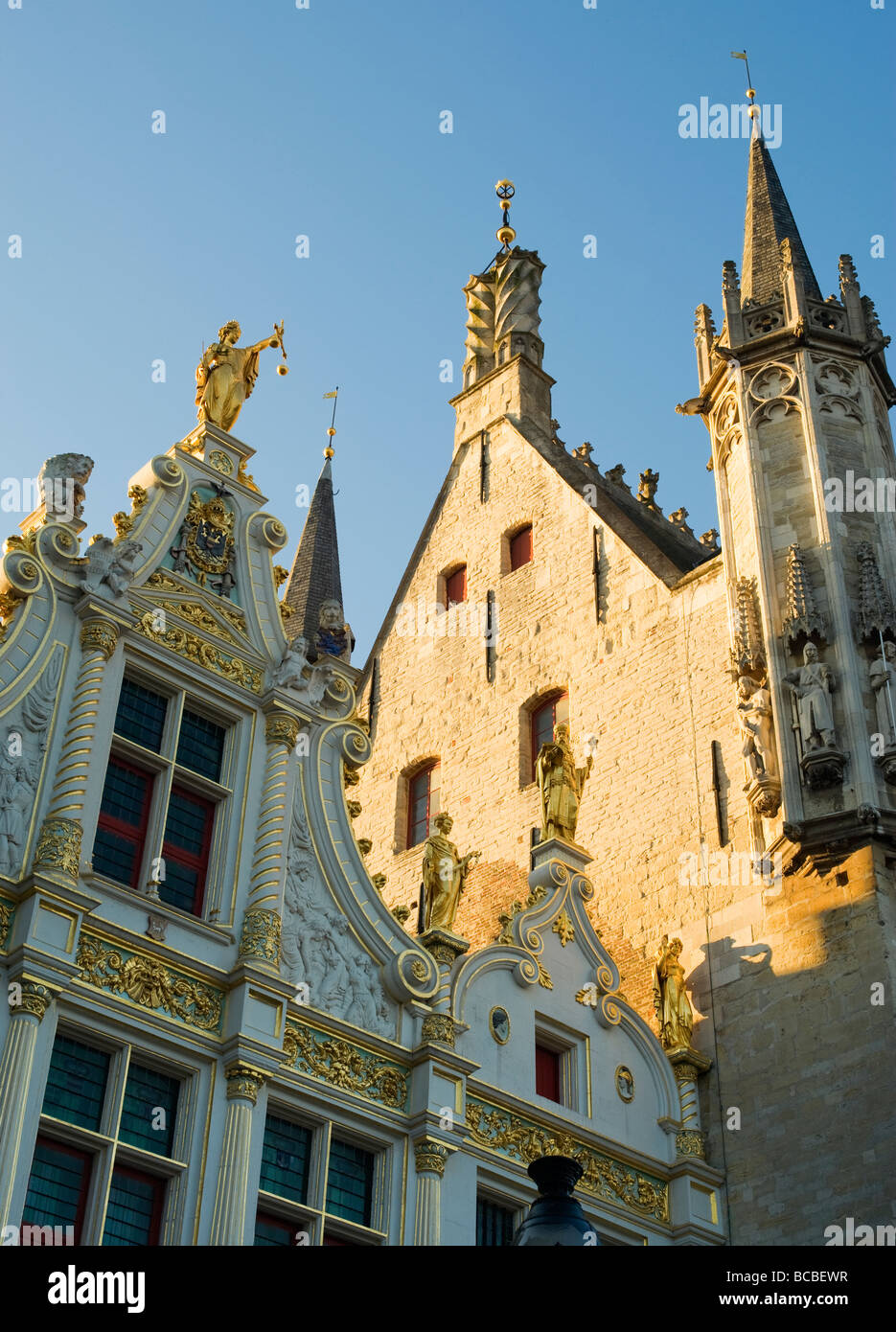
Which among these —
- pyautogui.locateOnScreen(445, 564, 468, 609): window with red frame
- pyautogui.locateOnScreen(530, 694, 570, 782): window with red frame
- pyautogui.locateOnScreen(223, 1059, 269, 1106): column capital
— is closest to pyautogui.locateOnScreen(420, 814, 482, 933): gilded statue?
pyautogui.locateOnScreen(223, 1059, 269, 1106): column capital

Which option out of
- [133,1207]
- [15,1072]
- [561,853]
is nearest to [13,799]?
[15,1072]

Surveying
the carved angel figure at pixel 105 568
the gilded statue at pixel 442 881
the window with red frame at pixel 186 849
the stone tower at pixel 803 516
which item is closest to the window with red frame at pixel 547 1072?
the gilded statue at pixel 442 881

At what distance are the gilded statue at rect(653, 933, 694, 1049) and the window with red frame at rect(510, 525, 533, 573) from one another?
382 inches

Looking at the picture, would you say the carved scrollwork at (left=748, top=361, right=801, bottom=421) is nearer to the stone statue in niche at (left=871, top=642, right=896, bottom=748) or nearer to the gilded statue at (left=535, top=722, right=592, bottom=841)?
the stone statue in niche at (left=871, top=642, right=896, bottom=748)

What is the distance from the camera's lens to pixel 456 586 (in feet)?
105

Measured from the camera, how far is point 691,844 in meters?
24.1

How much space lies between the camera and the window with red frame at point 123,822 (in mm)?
17641

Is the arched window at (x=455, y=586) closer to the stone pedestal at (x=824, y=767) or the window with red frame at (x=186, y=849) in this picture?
the stone pedestal at (x=824, y=767)

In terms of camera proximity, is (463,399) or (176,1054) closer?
(176,1054)

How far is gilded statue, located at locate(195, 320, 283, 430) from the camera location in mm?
22078

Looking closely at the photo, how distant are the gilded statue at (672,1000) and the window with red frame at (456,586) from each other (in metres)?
10.4
